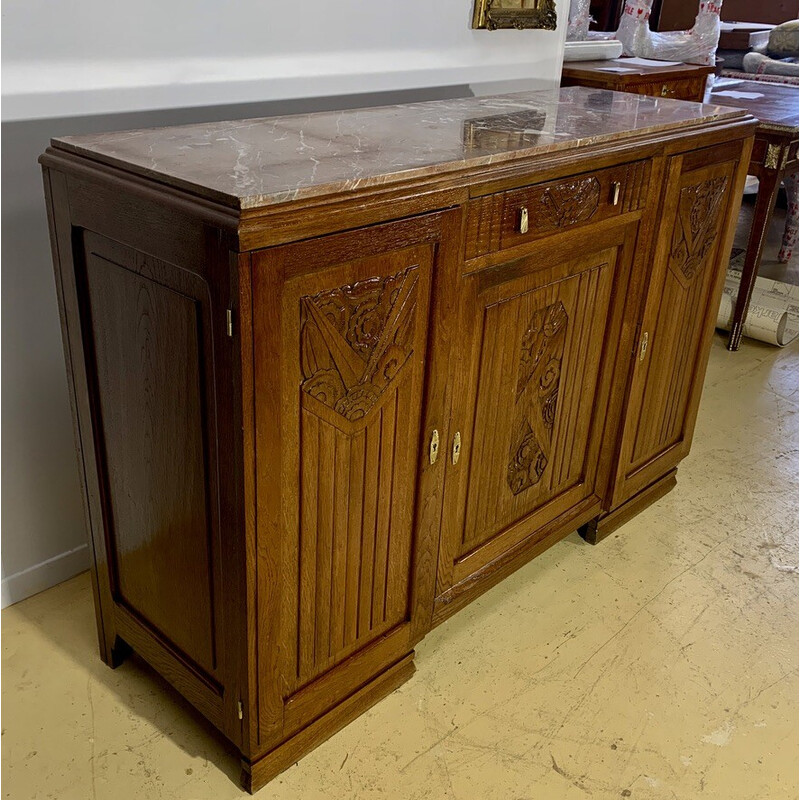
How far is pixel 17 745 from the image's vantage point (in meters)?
1.64

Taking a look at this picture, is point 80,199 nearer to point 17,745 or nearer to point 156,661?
point 156,661

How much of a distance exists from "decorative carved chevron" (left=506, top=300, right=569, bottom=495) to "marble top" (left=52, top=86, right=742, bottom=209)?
38cm

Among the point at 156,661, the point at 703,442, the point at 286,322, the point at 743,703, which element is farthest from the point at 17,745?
the point at 703,442

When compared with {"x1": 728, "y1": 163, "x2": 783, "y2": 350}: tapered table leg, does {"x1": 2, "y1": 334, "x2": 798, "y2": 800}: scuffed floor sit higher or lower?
lower

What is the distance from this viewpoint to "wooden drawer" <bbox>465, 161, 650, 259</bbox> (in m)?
1.52

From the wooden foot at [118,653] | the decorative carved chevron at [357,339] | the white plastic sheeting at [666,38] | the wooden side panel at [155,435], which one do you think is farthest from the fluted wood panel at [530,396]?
the white plastic sheeting at [666,38]

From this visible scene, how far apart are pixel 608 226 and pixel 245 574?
3.49ft

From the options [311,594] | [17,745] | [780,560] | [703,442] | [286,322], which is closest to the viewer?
[286,322]

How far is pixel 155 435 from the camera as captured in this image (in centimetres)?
147

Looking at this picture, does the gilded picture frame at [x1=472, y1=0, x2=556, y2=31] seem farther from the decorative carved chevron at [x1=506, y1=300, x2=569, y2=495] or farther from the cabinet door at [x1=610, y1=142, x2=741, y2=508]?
the decorative carved chevron at [x1=506, y1=300, x2=569, y2=495]

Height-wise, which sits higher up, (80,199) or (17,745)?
(80,199)

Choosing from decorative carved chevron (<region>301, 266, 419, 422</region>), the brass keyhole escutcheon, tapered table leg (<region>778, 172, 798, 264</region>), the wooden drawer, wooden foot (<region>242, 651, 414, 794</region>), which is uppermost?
the wooden drawer

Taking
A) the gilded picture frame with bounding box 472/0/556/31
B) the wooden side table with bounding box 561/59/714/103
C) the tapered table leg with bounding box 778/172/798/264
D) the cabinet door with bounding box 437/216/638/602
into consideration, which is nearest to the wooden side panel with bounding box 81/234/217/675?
the cabinet door with bounding box 437/216/638/602

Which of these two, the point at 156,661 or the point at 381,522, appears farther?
the point at 156,661
